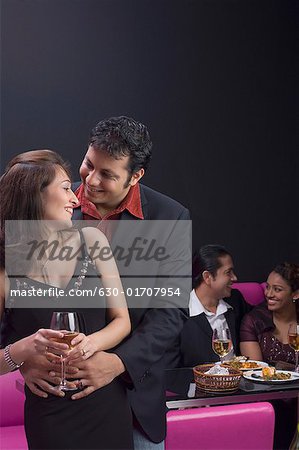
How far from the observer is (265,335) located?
368 centimetres

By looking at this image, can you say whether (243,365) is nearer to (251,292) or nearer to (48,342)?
(251,292)

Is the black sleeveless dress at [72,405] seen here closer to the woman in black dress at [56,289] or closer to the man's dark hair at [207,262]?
the woman in black dress at [56,289]

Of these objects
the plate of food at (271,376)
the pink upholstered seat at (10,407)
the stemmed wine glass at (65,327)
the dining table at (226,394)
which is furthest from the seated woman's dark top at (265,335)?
the stemmed wine glass at (65,327)

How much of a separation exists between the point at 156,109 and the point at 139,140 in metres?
2.37

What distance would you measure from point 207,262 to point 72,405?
7.59 ft

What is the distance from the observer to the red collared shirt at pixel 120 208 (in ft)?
6.41

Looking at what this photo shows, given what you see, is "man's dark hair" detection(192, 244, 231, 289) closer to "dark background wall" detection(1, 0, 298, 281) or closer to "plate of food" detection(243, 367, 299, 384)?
"dark background wall" detection(1, 0, 298, 281)

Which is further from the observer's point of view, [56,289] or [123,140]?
[123,140]

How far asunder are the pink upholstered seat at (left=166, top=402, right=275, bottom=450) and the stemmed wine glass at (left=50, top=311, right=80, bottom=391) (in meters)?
0.91

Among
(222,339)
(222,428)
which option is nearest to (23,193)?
(222,428)

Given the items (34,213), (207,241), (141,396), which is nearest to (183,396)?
(141,396)

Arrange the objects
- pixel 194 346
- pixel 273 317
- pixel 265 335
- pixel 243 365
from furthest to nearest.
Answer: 1. pixel 273 317
2. pixel 265 335
3. pixel 194 346
4. pixel 243 365

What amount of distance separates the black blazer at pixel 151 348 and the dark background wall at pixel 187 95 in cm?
211

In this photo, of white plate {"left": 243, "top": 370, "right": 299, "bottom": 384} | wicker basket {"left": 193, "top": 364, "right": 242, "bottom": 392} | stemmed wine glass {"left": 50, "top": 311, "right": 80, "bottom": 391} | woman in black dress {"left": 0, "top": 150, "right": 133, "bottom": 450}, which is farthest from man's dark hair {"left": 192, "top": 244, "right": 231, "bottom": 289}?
stemmed wine glass {"left": 50, "top": 311, "right": 80, "bottom": 391}
